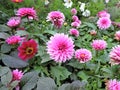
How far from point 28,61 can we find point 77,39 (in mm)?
600

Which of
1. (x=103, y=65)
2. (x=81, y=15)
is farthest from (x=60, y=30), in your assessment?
(x=81, y=15)

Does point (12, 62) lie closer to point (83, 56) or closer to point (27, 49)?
point (27, 49)

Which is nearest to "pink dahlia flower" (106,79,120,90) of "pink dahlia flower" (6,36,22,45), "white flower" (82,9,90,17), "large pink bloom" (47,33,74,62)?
"large pink bloom" (47,33,74,62)

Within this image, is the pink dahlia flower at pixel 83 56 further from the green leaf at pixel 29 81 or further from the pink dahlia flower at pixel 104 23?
the pink dahlia flower at pixel 104 23

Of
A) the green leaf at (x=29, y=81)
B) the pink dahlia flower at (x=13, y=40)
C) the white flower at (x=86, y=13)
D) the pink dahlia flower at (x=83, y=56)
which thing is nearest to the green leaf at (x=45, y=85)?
the green leaf at (x=29, y=81)

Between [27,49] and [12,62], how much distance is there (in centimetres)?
15

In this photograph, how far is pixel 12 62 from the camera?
2.00 metres

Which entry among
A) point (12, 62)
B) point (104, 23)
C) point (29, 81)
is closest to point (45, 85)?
point (29, 81)

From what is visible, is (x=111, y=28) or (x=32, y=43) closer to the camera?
(x=32, y=43)

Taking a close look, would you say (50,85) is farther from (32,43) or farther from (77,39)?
(77,39)

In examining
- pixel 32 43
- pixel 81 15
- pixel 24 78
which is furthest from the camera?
pixel 81 15

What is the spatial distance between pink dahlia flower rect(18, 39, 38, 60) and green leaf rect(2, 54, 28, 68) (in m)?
0.07

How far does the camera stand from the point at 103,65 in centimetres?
212

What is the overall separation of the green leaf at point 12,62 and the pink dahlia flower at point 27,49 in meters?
0.07
